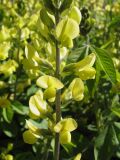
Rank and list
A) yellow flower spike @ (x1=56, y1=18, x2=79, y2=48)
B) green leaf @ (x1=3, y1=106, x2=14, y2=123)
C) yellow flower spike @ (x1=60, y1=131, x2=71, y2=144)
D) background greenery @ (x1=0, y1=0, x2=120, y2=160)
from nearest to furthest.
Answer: yellow flower spike @ (x1=56, y1=18, x2=79, y2=48) → yellow flower spike @ (x1=60, y1=131, x2=71, y2=144) → background greenery @ (x1=0, y1=0, x2=120, y2=160) → green leaf @ (x1=3, y1=106, x2=14, y2=123)

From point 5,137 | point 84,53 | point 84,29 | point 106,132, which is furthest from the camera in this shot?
point 5,137

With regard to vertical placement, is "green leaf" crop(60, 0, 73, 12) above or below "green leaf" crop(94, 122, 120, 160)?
above

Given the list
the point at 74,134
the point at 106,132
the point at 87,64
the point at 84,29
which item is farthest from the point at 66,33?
the point at 74,134

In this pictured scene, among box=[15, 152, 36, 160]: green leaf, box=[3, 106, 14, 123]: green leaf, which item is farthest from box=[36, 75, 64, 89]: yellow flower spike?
box=[3, 106, 14, 123]: green leaf

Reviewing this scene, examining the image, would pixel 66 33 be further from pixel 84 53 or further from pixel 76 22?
pixel 84 53

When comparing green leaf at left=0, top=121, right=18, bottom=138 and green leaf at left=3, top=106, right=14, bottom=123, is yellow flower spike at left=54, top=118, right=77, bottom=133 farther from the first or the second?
green leaf at left=0, top=121, right=18, bottom=138

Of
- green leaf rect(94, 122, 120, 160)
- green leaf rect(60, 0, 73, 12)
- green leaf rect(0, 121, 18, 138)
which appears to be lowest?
green leaf rect(0, 121, 18, 138)
